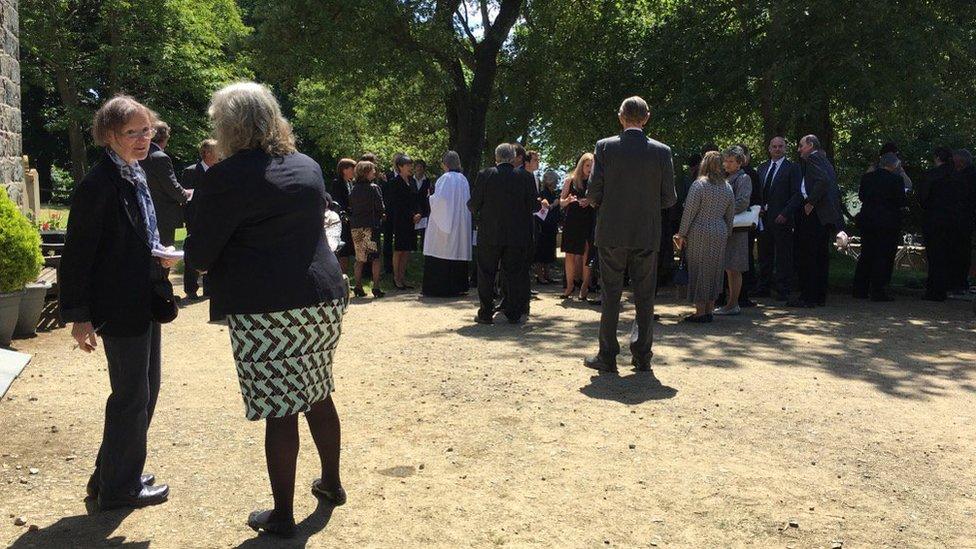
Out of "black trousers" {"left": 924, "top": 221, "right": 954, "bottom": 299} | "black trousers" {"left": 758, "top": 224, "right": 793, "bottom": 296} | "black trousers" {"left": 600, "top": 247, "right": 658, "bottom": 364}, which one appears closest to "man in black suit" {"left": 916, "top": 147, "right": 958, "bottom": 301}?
"black trousers" {"left": 924, "top": 221, "right": 954, "bottom": 299}

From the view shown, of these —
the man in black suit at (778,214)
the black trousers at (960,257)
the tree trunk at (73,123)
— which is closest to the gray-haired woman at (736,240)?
the man in black suit at (778,214)

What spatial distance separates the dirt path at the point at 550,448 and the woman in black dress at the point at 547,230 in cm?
510

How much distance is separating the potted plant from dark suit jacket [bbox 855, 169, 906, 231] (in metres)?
9.79

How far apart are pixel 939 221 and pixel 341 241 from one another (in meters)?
9.24

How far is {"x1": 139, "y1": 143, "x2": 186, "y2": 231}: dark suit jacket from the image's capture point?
963cm

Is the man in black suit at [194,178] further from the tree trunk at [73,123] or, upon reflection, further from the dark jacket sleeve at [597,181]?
the tree trunk at [73,123]

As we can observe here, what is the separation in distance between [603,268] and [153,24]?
1207 inches

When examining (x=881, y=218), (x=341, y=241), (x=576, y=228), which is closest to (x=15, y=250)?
(x=341, y=241)

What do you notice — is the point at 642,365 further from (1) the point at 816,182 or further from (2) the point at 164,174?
(2) the point at 164,174

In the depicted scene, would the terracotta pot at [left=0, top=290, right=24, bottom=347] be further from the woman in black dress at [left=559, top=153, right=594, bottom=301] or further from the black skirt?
the woman in black dress at [left=559, top=153, right=594, bottom=301]

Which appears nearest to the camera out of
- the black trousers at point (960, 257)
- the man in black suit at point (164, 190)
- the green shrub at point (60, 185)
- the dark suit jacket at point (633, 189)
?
the dark suit jacket at point (633, 189)

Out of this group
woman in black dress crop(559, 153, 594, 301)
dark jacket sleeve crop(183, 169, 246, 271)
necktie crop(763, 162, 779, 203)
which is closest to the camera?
dark jacket sleeve crop(183, 169, 246, 271)

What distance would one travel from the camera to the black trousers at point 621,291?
23.9ft

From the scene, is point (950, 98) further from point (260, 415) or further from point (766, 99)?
point (260, 415)
